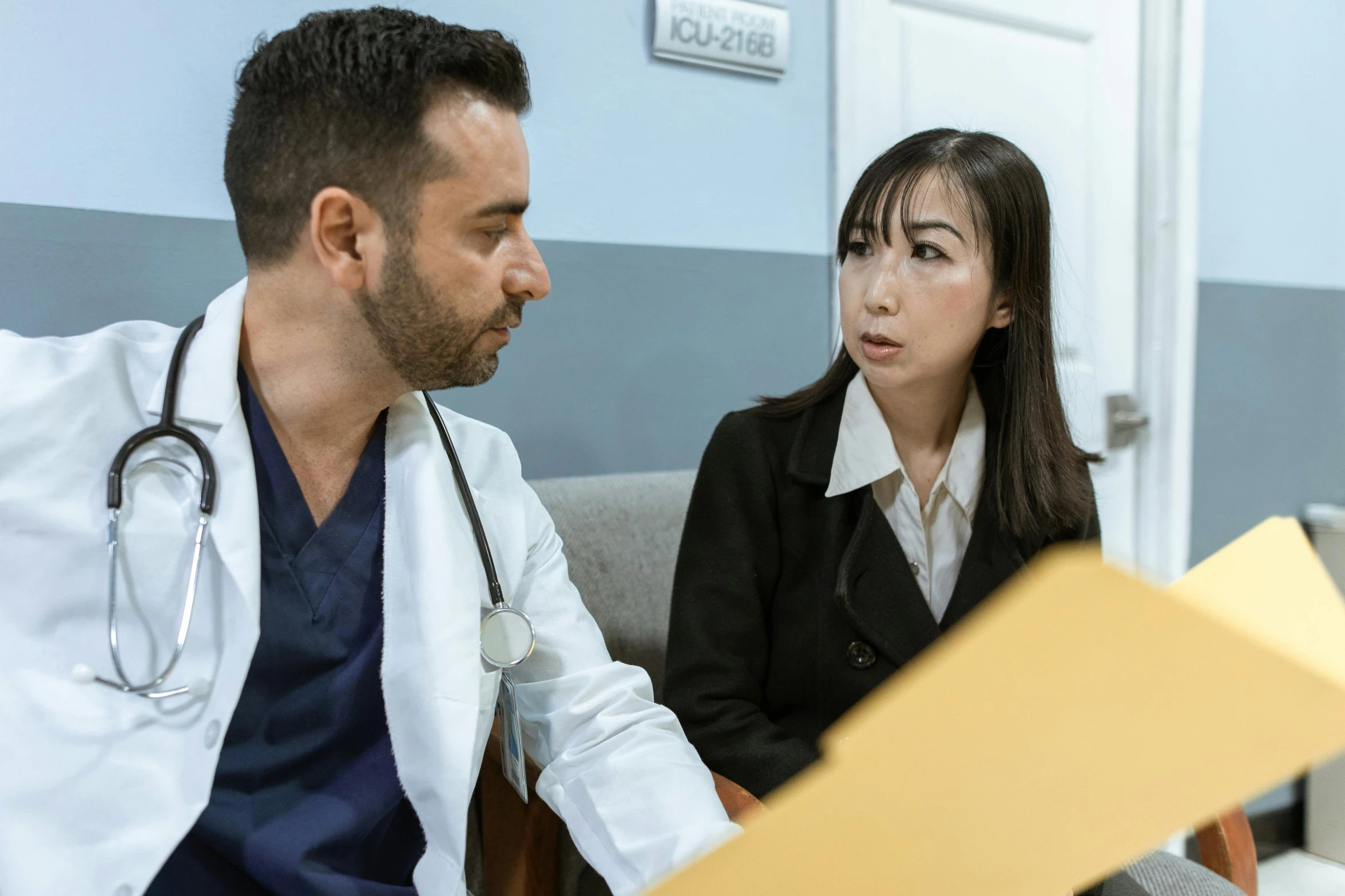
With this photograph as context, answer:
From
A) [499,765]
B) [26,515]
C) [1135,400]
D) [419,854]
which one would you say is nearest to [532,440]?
[499,765]

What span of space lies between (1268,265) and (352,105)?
7.79ft

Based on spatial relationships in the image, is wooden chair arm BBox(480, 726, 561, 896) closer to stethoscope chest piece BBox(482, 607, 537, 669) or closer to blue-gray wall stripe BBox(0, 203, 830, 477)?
stethoscope chest piece BBox(482, 607, 537, 669)

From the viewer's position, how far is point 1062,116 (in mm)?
2098

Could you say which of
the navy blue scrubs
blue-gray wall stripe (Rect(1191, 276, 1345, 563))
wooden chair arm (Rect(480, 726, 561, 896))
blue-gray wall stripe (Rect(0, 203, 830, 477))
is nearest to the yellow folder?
the navy blue scrubs

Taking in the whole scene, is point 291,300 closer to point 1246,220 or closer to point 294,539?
point 294,539

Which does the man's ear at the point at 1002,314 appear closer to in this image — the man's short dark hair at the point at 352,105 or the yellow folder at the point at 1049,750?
the man's short dark hair at the point at 352,105

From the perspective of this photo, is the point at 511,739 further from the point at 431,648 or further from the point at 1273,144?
the point at 1273,144

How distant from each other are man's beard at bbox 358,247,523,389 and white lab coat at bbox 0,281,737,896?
11cm

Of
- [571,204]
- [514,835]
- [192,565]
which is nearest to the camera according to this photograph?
[192,565]

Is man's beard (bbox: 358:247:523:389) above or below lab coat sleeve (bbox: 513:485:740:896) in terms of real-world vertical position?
above

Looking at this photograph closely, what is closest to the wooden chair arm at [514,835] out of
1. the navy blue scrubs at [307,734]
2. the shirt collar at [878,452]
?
the navy blue scrubs at [307,734]

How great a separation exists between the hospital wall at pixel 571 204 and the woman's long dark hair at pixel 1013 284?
1.27ft

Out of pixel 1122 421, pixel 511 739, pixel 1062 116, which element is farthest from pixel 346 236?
pixel 1122 421

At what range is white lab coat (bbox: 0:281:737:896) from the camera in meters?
0.77
